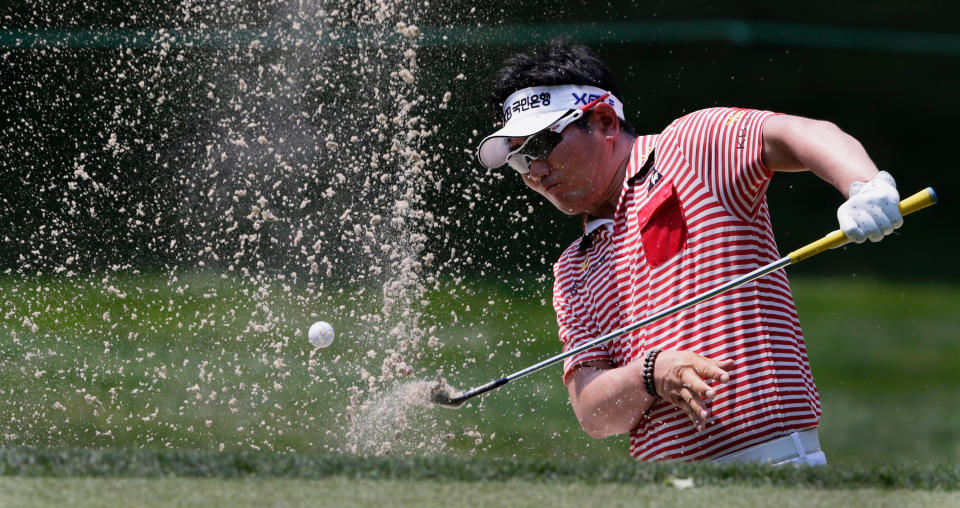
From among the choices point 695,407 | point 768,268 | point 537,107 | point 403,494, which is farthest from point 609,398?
point 403,494

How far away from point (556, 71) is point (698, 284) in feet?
2.06

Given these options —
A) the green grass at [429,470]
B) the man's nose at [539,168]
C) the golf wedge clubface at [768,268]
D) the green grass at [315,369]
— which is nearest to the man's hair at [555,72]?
the man's nose at [539,168]

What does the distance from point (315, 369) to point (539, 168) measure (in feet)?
8.89

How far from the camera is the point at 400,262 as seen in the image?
394 centimetres

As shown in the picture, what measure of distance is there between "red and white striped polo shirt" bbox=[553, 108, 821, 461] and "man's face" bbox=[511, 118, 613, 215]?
0.12 m

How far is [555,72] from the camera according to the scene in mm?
2703

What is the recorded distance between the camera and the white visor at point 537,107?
2.65 meters

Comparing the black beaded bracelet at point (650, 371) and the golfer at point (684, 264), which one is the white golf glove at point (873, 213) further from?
the black beaded bracelet at point (650, 371)

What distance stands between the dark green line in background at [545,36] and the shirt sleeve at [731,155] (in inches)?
92.5

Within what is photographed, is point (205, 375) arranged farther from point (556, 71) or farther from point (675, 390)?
point (675, 390)

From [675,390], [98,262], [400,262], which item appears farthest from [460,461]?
[98,262]

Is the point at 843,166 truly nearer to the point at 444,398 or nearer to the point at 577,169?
the point at 577,169

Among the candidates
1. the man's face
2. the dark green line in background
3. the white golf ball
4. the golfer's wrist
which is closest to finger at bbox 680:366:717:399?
the golfer's wrist

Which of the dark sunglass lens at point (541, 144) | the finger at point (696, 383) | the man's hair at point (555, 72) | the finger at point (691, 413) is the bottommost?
the finger at point (691, 413)
